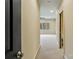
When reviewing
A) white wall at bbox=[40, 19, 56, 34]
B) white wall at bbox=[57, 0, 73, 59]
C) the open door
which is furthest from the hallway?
white wall at bbox=[40, 19, 56, 34]

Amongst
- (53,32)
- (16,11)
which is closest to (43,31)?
(53,32)

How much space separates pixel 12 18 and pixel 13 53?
0.39m

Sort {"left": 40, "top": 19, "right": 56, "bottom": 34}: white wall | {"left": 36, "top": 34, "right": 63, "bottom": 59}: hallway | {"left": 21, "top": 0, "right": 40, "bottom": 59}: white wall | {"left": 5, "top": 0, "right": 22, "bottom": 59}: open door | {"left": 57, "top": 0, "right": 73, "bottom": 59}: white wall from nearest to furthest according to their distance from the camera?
1. {"left": 5, "top": 0, "right": 22, "bottom": 59}: open door
2. {"left": 21, "top": 0, "right": 40, "bottom": 59}: white wall
3. {"left": 57, "top": 0, "right": 73, "bottom": 59}: white wall
4. {"left": 36, "top": 34, "right": 63, "bottom": 59}: hallway
5. {"left": 40, "top": 19, "right": 56, "bottom": 34}: white wall

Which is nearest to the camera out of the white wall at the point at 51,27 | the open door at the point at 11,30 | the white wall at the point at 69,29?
the open door at the point at 11,30

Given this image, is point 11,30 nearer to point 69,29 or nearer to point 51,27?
point 69,29

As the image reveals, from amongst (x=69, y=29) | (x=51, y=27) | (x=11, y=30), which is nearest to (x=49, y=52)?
(x=69, y=29)

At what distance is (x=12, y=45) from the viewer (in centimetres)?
155

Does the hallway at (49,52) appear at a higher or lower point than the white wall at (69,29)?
lower

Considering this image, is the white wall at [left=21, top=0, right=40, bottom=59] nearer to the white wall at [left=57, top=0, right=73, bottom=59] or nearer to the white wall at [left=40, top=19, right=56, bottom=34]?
the white wall at [left=57, top=0, right=73, bottom=59]

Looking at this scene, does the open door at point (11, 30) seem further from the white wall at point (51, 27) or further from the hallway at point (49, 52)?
the white wall at point (51, 27)

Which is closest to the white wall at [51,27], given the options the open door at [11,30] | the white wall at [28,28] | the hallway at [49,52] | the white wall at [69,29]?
the hallway at [49,52]

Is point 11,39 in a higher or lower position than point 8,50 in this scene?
higher
